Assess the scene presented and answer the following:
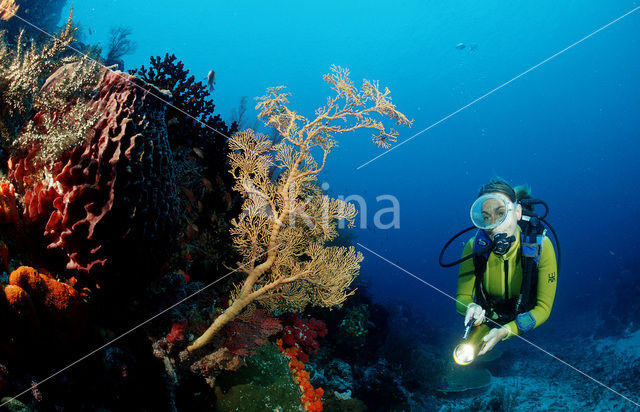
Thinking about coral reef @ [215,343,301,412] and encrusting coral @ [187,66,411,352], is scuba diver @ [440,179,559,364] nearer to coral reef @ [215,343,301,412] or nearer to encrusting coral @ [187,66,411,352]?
encrusting coral @ [187,66,411,352]

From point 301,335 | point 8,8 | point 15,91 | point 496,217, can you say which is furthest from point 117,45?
point 496,217

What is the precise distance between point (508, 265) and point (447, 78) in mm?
125984

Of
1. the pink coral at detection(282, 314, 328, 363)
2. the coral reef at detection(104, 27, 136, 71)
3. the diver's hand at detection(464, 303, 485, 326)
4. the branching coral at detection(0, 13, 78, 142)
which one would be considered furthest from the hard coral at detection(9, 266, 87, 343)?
the coral reef at detection(104, 27, 136, 71)

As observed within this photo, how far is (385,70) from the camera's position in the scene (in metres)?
113

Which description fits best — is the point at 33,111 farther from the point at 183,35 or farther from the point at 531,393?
the point at 183,35

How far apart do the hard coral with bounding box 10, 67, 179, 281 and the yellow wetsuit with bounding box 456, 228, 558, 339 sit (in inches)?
160

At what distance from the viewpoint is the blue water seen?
90938 millimetres

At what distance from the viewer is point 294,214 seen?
11.5 ft

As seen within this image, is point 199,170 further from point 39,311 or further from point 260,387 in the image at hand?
point 260,387

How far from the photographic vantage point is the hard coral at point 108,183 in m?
2.21

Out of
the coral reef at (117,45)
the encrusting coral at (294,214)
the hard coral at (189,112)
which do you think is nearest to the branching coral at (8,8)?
the hard coral at (189,112)

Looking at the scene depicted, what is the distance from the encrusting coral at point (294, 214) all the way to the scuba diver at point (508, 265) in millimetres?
1625

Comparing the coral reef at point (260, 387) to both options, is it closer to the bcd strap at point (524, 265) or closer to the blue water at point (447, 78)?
the bcd strap at point (524, 265)

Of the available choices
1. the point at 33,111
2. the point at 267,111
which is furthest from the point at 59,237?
the point at 267,111
